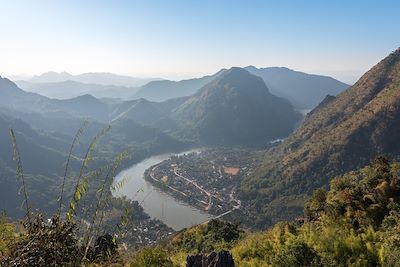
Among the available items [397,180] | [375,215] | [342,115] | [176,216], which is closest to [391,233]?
[375,215]

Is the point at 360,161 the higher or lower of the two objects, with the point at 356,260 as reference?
lower

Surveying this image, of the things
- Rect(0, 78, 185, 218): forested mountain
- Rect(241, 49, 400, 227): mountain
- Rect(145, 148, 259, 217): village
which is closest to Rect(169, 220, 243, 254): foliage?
Rect(0, 78, 185, 218): forested mountain

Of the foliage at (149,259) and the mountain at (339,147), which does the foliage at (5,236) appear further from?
the mountain at (339,147)

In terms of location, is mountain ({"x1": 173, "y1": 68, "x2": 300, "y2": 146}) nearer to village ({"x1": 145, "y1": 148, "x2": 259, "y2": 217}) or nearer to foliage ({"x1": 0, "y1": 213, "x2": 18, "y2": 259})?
village ({"x1": 145, "y1": 148, "x2": 259, "y2": 217})

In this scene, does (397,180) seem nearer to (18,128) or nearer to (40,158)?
(40,158)

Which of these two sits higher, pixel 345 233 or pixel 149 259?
pixel 345 233

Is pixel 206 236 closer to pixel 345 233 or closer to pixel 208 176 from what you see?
pixel 345 233

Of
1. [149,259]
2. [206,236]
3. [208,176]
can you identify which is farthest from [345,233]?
[208,176]
